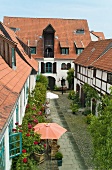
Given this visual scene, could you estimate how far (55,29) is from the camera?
129ft

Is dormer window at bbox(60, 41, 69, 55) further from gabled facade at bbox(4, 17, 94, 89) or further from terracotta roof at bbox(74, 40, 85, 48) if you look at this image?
terracotta roof at bbox(74, 40, 85, 48)

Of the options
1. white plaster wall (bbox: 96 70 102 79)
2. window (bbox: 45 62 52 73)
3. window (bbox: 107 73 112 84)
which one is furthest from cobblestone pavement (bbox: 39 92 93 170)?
window (bbox: 45 62 52 73)

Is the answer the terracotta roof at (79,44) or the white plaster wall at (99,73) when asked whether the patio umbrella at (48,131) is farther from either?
the terracotta roof at (79,44)

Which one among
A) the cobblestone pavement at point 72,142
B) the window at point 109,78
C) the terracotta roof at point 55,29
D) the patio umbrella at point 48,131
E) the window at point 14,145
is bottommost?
the cobblestone pavement at point 72,142

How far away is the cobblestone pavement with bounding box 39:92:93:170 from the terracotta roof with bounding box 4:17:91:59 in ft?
48.9

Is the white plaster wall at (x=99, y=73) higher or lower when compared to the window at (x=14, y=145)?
higher

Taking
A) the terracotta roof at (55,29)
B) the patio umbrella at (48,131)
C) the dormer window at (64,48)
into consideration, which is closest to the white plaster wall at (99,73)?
the patio umbrella at (48,131)

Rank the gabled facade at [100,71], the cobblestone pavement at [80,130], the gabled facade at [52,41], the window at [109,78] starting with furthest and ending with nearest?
the gabled facade at [52,41], the gabled facade at [100,71], the window at [109,78], the cobblestone pavement at [80,130]

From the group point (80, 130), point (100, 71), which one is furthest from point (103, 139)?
point (100, 71)

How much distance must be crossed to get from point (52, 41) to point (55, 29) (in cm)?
348

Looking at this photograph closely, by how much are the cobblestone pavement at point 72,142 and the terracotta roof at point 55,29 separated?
48.9 feet

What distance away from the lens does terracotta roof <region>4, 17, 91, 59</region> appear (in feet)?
124

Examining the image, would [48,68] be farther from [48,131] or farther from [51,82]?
[48,131]

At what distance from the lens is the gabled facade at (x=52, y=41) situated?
3716 centimetres
